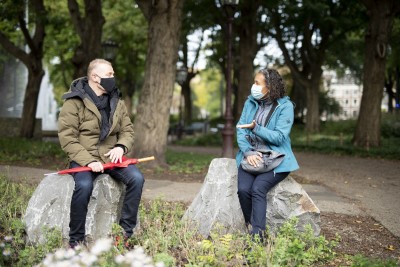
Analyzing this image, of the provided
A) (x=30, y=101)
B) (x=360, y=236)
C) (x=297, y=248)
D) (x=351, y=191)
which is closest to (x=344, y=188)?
(x=351, y=191)

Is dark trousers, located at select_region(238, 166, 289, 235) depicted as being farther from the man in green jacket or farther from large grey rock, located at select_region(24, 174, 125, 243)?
large grey rock, located at select_region(24, 174, 125, 243)

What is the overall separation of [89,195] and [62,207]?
1.20ft

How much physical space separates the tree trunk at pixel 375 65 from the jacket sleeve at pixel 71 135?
13.5 metres

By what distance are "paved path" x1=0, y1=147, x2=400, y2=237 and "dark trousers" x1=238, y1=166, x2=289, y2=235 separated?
1614 millimetres

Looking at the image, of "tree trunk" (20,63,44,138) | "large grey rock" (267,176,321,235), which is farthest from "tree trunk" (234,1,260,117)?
"large grey rock" (267,176,321,235)

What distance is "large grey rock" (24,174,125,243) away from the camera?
14.2 ft

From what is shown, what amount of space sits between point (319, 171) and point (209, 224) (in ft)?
23.9

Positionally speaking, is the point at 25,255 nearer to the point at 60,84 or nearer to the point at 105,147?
the point at 105,147

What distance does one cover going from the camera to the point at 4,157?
1133cm

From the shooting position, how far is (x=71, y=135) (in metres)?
4.34

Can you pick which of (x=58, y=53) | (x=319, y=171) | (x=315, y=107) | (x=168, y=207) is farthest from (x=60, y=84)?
(x=168, y=207)

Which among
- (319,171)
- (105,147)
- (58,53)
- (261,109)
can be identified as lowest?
(319,171)

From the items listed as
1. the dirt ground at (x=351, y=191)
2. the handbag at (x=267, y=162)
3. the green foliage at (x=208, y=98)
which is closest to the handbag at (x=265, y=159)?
the handbag at (x=267, y=162)

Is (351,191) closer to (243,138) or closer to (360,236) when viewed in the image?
(360,236)
